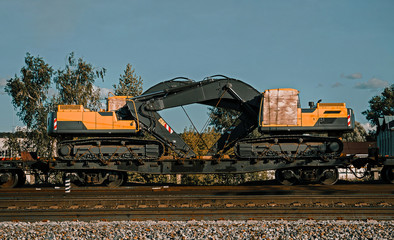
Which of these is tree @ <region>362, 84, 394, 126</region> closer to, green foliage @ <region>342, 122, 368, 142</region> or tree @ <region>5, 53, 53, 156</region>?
green foliage @ <region>342, 122, 368, 142</region>

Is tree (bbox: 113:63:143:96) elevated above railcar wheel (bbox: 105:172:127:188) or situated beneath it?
elevated above

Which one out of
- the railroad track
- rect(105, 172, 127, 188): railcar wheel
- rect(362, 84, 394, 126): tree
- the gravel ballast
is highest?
rect(362, 84, 394, 126): tree

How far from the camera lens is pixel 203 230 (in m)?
7.95

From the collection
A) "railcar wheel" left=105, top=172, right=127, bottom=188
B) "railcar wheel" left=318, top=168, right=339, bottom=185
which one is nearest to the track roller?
"railcar wheel" left=105, top=172, right=127, bottom=188

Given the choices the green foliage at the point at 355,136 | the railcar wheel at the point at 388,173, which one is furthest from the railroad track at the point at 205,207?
the green foliage at the point at 355,136

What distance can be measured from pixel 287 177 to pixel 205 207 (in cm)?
597

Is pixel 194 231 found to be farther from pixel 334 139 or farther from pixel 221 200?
pixel 334 139

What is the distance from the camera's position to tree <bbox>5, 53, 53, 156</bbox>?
30375mm

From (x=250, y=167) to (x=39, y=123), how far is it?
69.5ft

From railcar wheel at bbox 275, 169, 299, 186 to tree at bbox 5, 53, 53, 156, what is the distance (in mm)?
20315

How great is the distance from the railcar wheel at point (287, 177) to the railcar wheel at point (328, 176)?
95 cm

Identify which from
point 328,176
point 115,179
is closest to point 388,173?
point 328,176

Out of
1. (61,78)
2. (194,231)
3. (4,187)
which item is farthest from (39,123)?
(194,231)

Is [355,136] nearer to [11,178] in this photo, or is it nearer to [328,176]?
[328,176]
